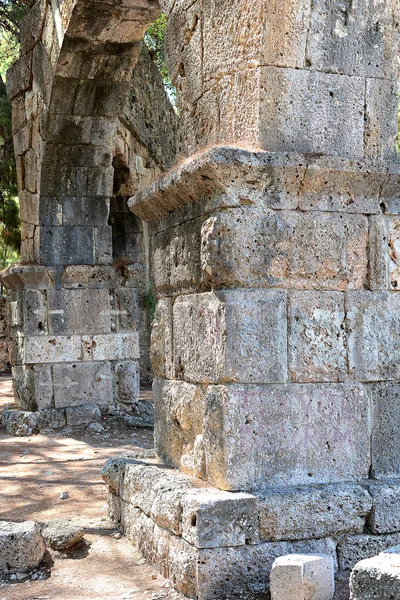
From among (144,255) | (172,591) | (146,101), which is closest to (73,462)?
(172,591)

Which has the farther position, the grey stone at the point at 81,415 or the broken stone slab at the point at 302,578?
the grey stone at the point at 81,415

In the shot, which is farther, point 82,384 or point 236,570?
point 82,384

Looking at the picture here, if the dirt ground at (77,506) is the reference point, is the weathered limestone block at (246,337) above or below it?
above

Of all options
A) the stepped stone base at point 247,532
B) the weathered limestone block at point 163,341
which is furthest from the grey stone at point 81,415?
the stepped stone base at point 247,532

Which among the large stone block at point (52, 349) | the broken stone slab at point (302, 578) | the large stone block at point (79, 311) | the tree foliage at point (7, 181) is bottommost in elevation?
the broken stone slab at point (302, 578)

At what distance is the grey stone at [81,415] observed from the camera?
27.1ft

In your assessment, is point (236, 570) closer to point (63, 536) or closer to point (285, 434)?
point (285, 434)

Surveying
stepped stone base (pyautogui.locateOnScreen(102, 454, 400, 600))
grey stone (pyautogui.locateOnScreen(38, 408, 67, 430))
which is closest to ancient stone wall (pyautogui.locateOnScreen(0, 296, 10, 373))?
grey stone (pyautogui.locateOnScreen(38, 408, 67, 430))

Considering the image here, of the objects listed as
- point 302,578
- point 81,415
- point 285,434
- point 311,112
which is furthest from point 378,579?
point 81,415

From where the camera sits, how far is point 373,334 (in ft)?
12.0

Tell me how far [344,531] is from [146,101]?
10.2 meters

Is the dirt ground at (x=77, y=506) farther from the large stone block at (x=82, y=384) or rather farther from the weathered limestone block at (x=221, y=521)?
the large stone block at (x=82, y=384)

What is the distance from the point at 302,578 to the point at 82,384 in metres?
5.73

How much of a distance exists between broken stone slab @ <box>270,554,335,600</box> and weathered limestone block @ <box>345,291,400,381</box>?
3.06 ft
